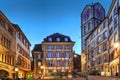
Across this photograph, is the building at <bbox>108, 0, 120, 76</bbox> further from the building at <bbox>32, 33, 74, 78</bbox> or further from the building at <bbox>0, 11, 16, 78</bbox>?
Answer: the building at <bbox>32, 33, 74, 78</bbox>

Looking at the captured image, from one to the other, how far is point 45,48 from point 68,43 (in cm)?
837

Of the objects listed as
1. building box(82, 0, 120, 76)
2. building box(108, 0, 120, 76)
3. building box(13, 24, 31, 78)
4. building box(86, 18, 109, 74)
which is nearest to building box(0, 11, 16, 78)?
building box(13, 24, 31, 78)

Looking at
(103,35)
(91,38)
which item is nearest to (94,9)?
(91,38)

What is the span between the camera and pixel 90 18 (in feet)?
277

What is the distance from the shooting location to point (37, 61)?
92.0 meters

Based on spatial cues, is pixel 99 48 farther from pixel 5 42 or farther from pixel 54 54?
pixel 5 42

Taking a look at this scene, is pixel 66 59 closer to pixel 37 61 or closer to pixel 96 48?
pixel 37 61

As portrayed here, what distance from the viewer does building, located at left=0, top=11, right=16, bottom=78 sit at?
42.7 m

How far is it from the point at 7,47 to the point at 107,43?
983 inches

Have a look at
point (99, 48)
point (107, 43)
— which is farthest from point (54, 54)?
point (107, 43)

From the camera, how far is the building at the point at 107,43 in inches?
1975

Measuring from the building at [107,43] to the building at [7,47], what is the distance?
14.6 m

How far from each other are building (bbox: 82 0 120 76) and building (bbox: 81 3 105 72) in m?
3.97

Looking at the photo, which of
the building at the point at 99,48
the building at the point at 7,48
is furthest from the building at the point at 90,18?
the building at the point at 7,48
